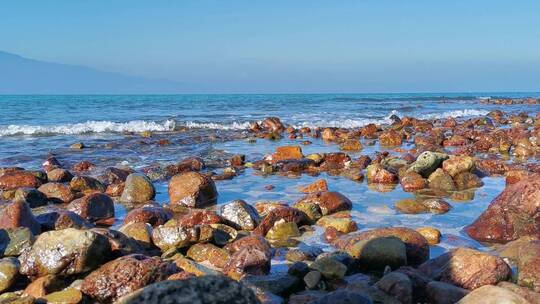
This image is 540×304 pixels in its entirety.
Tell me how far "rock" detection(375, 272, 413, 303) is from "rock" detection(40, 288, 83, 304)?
8.19 feet

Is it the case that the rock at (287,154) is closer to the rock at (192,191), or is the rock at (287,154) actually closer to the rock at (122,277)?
the rock at (192,191)

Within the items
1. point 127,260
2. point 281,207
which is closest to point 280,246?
point 281,207

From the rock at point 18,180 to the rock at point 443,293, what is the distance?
780 centimetres

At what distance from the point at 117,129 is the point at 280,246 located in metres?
19.7

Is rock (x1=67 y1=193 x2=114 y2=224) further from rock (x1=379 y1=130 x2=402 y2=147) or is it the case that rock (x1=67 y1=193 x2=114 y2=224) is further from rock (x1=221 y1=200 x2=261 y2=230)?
rock (x1=379 y1=130 x2=402 y2=147)

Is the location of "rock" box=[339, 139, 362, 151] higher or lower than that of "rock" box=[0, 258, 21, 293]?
lower

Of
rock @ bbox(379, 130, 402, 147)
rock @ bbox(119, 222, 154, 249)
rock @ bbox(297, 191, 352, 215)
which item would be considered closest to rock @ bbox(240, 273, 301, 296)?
rock @ bbox(119, 222, 154, 249)

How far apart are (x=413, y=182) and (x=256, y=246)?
4.99m

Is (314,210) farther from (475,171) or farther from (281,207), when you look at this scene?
(475,171)

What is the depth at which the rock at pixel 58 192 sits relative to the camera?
8.59 meters


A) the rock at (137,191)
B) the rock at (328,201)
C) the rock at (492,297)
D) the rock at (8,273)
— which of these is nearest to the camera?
the rock at (492,297)

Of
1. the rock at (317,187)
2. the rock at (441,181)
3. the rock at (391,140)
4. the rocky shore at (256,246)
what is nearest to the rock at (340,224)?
the rocky shore at (256,246)

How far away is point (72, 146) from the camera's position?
54.3 feet

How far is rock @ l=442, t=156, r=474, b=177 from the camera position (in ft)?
31.9
